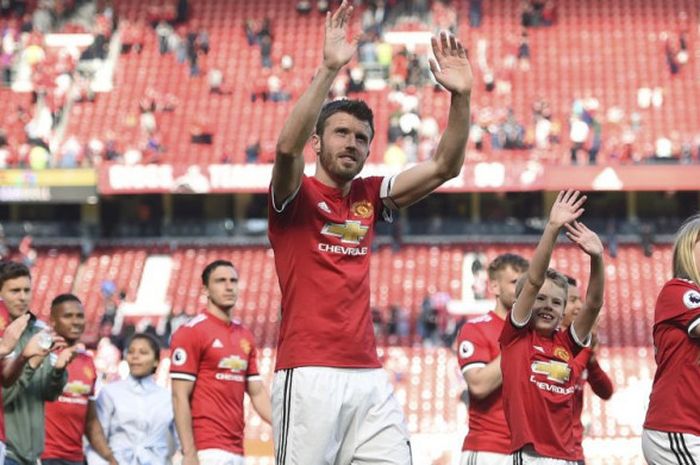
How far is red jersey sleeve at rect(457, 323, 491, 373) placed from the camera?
798cm

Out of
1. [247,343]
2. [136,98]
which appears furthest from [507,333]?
[136,98]

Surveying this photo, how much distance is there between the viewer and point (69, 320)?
31.1 ft

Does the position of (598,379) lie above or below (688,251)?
below

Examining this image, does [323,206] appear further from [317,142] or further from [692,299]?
[692,299]

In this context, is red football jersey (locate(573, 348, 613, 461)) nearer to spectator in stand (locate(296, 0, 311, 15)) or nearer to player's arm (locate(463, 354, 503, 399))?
player's arm (locate(463, 354, 503, 399))

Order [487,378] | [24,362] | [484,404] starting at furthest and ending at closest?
[484,404] → [487,378] → [24,362]

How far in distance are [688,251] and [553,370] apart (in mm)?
1221

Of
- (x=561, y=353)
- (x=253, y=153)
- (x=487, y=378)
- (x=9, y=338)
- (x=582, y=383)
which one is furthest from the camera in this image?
(x=253, y=153)

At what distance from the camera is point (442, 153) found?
229 inches

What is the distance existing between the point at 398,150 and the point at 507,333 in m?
21.6

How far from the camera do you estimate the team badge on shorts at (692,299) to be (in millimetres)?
6195

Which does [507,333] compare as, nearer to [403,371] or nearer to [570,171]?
[403,371]

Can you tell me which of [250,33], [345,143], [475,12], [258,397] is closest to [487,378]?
[258,397]

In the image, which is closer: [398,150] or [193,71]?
[398,150]
